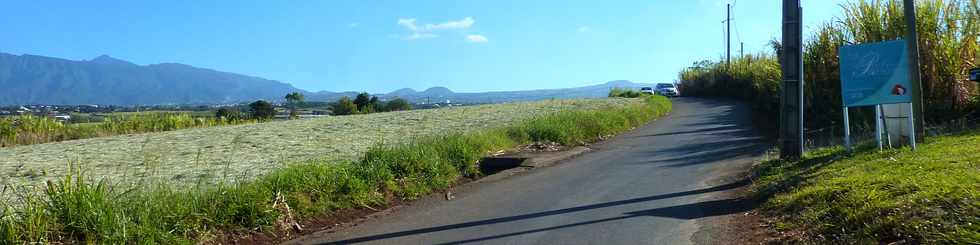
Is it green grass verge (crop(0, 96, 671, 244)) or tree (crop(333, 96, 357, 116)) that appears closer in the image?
green grass verge (crop(0, 96, 671, 244))

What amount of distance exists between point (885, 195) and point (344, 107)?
50663 mm

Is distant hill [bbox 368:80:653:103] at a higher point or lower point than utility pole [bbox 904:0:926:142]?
higher

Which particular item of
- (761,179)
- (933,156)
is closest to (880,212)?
(933,156)

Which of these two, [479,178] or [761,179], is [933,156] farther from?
[479,178]

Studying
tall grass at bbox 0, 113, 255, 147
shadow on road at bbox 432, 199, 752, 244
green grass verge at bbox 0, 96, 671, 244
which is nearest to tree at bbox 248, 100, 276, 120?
tall grass at bbox 0, 113, 255, 147

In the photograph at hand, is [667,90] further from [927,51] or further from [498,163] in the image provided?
[498,163]

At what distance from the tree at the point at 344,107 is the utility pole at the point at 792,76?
4439cm

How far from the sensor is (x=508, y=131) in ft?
59.0

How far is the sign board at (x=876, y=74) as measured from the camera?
33.4ft

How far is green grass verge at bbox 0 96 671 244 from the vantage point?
242 inches

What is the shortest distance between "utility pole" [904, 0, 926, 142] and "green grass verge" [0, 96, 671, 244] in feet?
23.3

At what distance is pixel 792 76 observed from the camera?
11.9 meters

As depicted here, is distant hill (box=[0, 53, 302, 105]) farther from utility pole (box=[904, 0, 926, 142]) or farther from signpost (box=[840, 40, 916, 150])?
signpost (box=[840, 40, 916, 150])

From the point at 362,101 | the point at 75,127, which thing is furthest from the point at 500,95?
the point at 75,127
